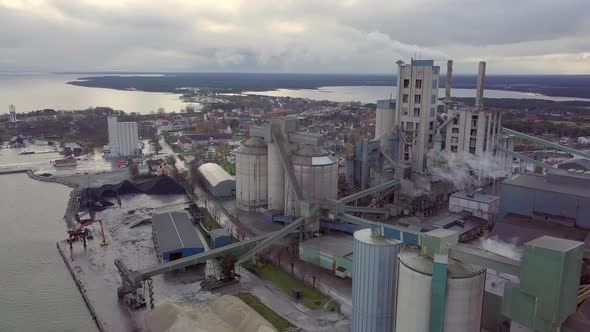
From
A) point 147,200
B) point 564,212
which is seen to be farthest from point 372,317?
point 147,200

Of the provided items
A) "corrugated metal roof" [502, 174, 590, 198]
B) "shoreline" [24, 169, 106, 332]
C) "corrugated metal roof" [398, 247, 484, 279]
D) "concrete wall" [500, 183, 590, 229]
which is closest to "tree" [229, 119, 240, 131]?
"shoreline" [24, 169, 106, 332]

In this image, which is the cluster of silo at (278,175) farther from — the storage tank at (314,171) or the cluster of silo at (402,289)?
the cluster of silo at (402,289)

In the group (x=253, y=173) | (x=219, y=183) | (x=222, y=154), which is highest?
(x=253, y=173)

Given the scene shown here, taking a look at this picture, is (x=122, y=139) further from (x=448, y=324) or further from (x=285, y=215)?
(x=448, y=324)

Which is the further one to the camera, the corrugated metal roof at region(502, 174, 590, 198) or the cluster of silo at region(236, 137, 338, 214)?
the cluster of silo at region(236, 137, 338, 214)

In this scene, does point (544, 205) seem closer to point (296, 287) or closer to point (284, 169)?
point (296, 287)

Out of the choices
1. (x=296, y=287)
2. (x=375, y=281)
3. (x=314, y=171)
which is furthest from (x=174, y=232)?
(x=375, y=281)

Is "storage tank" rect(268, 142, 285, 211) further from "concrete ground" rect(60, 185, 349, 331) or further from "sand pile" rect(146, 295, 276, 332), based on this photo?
"sand pile" rect(146, 295, 276, 332)
